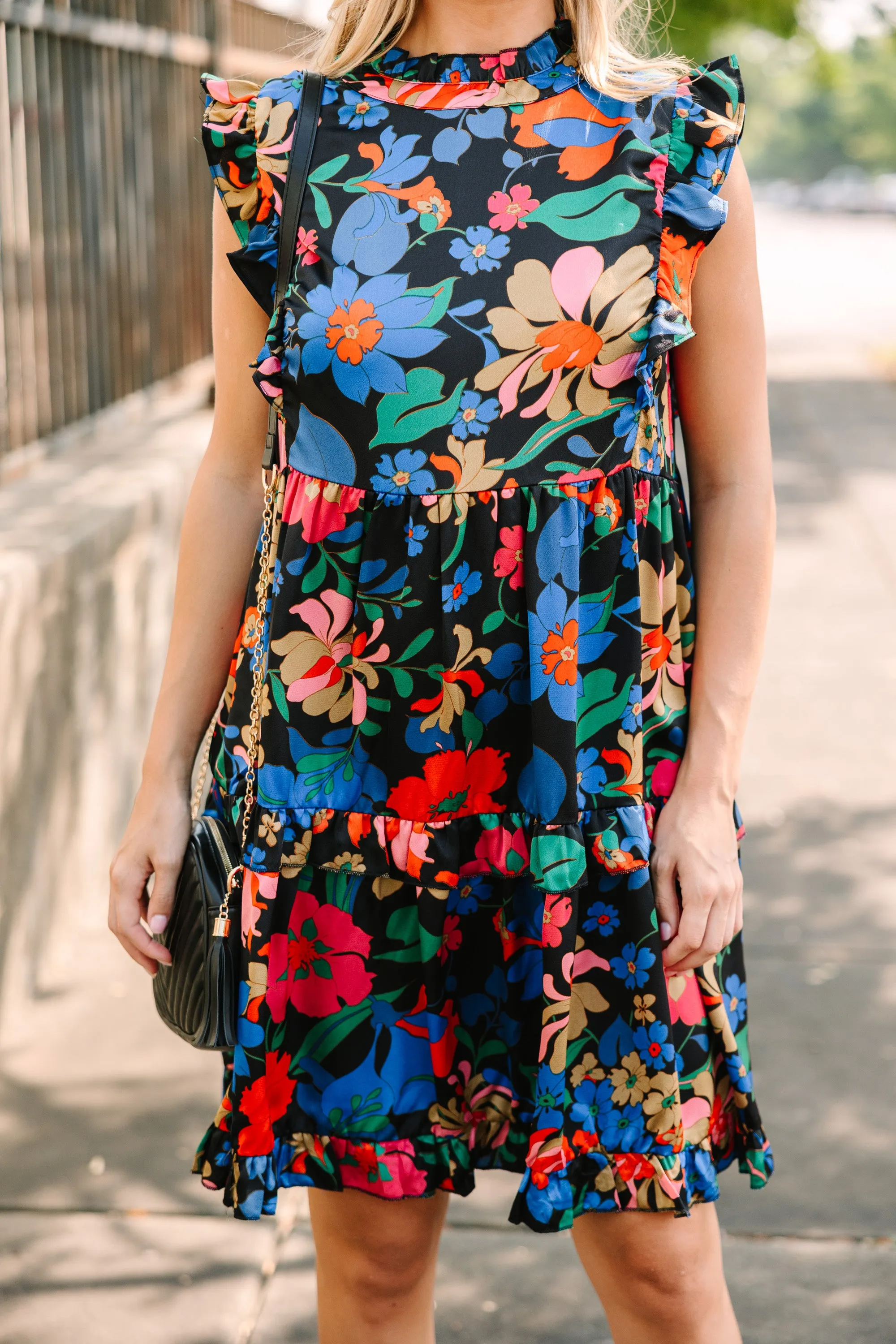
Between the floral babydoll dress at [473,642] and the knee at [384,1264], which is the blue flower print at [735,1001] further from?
the knee at [384,1264]

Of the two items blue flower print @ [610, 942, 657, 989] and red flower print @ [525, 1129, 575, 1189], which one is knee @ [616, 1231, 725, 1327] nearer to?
red flower print @ [525, 1129, 575, 1189]

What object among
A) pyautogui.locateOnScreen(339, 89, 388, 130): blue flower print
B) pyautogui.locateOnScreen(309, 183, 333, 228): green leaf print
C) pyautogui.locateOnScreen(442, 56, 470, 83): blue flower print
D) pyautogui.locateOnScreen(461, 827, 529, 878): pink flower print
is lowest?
pyautogui.locateOnScreen(461, 827, 529, 878): pink flower print

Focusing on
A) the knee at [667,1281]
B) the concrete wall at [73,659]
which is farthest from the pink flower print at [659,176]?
the concrete wall at [73,659]

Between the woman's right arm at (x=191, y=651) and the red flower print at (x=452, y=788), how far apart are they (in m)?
0.32

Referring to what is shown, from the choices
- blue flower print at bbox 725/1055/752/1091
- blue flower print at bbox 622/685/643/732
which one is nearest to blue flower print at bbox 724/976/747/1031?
blue flower print at bbox 725/1055/752/1091

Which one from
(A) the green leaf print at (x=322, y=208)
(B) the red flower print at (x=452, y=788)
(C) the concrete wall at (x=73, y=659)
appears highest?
(A) the green leaf print at (x=322, y=208)

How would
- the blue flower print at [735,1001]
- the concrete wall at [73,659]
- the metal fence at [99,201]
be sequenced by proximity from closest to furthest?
the blue flower print at [735,1001]
the concrete wall at [73,659]
the metal fence at [99,201]

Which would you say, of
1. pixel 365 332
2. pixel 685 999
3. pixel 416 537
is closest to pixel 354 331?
pixel 365 332

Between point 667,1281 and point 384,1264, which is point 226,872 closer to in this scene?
point 384,1264

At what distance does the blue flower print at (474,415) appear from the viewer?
4.79ft

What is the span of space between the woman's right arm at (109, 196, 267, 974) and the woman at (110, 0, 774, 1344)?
0.09 m

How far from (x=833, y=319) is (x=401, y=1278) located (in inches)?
783

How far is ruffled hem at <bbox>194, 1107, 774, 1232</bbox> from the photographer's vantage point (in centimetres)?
151

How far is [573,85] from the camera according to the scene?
153 cm
